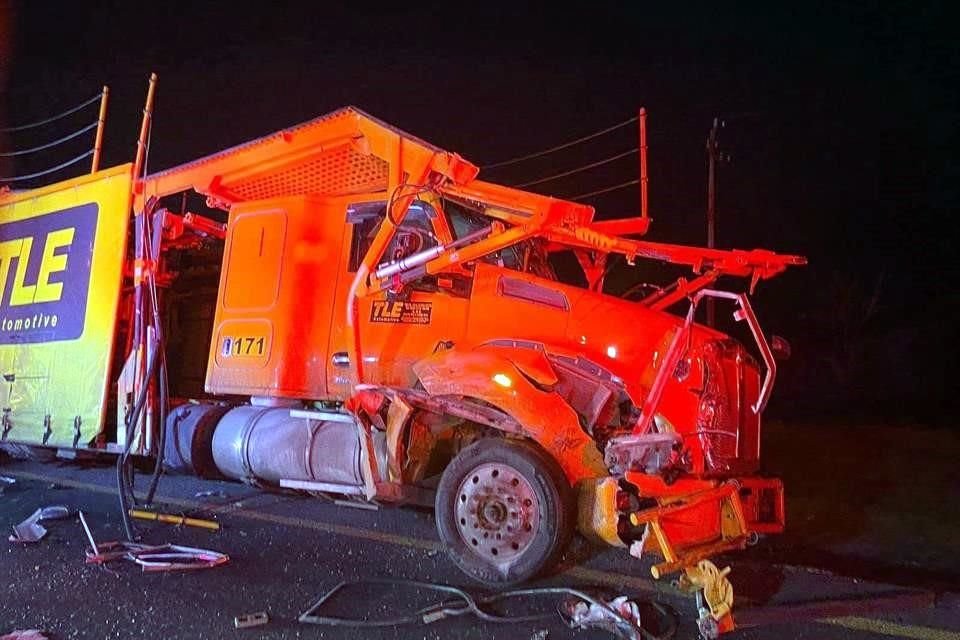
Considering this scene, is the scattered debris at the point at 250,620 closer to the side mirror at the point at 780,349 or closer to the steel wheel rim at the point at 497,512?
the steel wheel rim at the point at 497,512

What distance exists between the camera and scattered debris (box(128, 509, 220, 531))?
6262 mm

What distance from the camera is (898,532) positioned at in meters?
7.61

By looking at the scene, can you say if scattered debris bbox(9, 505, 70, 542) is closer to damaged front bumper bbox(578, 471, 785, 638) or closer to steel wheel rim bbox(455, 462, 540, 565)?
steel wheel rim bbox(455, 462, 540, 565)

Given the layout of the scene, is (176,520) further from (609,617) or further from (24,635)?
(609,617)

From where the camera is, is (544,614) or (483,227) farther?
(483,227)

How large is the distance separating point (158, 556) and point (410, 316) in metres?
2.47

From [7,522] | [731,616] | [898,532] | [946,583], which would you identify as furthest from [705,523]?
[7,522]

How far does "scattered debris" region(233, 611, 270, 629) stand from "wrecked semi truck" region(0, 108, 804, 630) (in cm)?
127

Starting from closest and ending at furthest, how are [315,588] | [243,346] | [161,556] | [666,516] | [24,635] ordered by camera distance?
[24,635]
[666,516]
[315,588]
[161,556]
[243,346]

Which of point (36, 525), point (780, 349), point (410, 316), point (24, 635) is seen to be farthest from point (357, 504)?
point (780, 349)

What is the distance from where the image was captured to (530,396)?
4.78 m

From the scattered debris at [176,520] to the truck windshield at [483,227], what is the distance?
3172 millimetres

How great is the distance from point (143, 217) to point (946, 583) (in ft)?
25.3

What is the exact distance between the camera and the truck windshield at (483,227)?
19.2ft
